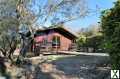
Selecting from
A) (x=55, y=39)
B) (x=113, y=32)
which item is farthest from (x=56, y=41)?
(x=113, y=32)

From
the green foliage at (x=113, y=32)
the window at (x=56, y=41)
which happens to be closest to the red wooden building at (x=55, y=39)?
the window at (x=56, y=41)

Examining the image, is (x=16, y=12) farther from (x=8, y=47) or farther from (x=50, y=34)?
(x=50, y=34)

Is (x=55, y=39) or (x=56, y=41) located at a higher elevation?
(x=55, y=39)

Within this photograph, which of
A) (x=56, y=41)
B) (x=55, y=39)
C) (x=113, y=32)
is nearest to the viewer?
(x=113, y=32)

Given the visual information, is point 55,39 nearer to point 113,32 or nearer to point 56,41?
point 56,41

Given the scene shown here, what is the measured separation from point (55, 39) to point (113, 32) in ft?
102

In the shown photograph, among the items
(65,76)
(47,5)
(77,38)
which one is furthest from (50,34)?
(65,76)

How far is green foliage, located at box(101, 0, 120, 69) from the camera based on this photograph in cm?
871

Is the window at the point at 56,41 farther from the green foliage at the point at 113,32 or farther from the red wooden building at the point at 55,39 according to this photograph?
the green foliage at the point at 113,32

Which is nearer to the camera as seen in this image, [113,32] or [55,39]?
[113,32]

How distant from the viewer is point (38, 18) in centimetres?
1681

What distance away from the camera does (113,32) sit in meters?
9.18

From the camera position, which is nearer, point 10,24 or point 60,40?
point 10,24

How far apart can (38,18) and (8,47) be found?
18.8ft
